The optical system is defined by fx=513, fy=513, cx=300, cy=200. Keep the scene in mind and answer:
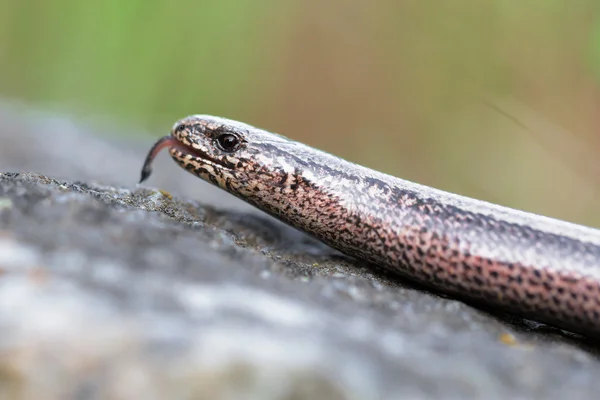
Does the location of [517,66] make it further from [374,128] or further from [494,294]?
[494,294]

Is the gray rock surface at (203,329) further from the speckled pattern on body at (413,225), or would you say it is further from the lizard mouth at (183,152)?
the lizard mouth at (183,152)

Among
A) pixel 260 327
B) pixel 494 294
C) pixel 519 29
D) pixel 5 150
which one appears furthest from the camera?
pixel 519 29

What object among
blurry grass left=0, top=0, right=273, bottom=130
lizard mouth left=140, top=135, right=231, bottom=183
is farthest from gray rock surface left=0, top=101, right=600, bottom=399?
blurry grass left=0, top=0, right=273, bottom=130

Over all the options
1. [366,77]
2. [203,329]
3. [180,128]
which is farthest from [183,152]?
[366,77]

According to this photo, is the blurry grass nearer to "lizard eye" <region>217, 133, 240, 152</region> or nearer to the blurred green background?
the blurred green background

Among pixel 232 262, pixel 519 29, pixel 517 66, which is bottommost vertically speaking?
pixel 232 262

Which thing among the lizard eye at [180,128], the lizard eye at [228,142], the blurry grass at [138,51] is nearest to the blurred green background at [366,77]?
the blurry grass at [138,51]

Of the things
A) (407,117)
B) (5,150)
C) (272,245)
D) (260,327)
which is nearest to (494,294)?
(272,245)
